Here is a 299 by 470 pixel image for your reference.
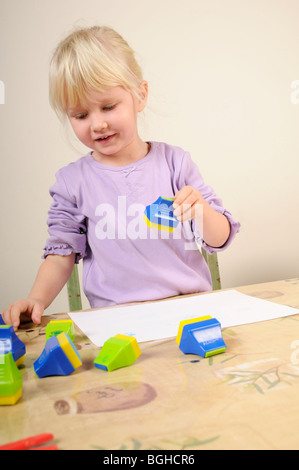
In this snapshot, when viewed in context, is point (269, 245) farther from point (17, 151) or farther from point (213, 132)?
point (17, 151)

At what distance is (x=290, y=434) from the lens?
265 mm

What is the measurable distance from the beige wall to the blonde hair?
0.49 meters

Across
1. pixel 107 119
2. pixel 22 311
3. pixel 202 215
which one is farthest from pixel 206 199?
pixel 22 311

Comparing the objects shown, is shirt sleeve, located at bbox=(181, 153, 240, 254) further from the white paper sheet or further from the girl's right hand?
the girl's right hand

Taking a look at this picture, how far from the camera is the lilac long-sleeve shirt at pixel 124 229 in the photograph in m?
0.82

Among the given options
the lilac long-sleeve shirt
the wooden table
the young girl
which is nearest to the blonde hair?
the young girl

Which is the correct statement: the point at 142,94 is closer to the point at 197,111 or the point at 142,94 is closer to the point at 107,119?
the point at 107,119

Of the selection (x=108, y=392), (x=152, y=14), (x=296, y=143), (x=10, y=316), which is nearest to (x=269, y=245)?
(x=296, y=143)

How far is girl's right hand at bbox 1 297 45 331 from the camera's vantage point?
0.59 meters

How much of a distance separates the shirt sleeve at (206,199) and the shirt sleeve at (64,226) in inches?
8.1

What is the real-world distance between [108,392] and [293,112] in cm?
137

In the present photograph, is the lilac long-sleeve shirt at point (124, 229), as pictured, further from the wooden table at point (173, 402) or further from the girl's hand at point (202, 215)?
the wooden table at point (173, 402)

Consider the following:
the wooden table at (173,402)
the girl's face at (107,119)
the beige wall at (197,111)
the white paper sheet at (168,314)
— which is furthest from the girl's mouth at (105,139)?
the beige wall at (197,111)
